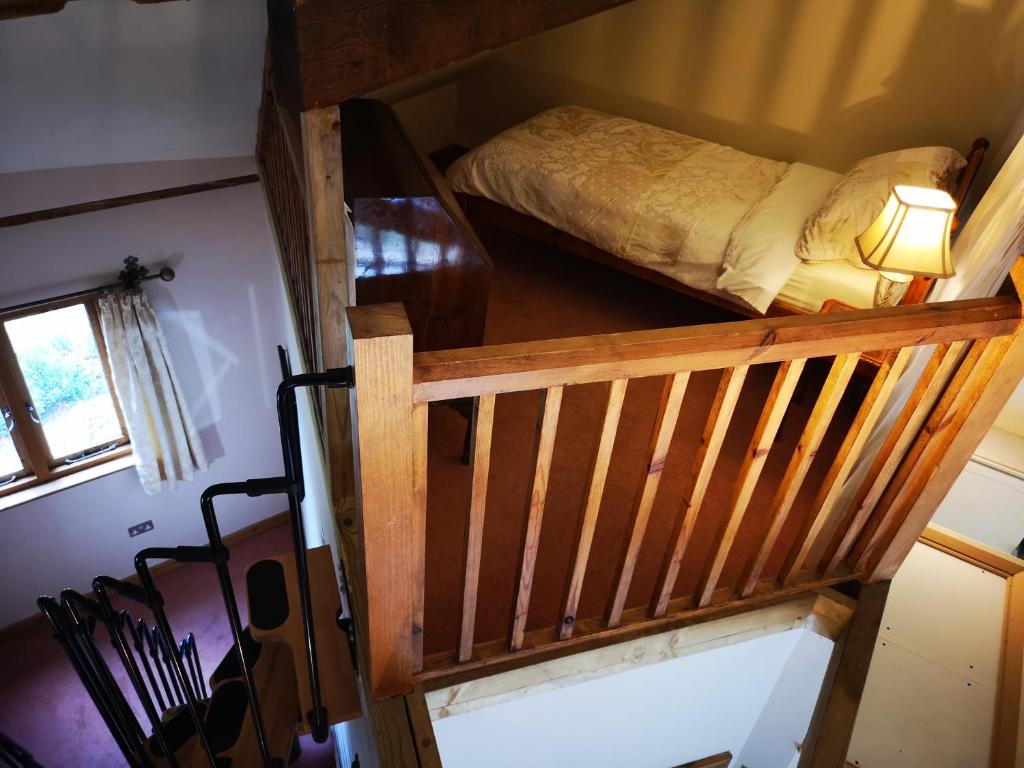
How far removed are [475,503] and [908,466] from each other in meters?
1.17

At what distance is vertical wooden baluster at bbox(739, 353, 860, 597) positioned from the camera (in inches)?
57.9

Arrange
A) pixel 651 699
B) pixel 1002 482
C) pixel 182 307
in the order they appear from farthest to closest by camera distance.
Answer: pixel 182 307, pixel 1002 482, pixel 651 699

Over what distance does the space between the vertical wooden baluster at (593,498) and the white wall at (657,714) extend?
0.36m

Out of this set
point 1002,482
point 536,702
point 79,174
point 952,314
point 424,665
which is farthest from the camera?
point 79,174

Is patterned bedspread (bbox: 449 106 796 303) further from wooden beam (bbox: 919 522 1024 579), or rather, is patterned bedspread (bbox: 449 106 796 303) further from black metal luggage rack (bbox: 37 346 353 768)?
black metal luggage rack (bbox: 37 346 353 768)

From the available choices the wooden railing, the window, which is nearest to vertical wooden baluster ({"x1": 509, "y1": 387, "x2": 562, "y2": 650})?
the wooden railing

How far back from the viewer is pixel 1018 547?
309 cm

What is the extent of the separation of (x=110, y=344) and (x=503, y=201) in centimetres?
283

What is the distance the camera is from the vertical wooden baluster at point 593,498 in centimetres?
133

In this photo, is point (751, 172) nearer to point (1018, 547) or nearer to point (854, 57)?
point (854, 57)

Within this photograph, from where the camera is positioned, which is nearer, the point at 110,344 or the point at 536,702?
the point at 536,702

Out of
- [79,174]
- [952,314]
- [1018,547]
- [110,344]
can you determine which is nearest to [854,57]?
[1018,547]

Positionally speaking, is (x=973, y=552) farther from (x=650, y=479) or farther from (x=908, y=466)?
(x=650, y=479)

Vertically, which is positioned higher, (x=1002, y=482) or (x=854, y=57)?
(x=854, y=57)
